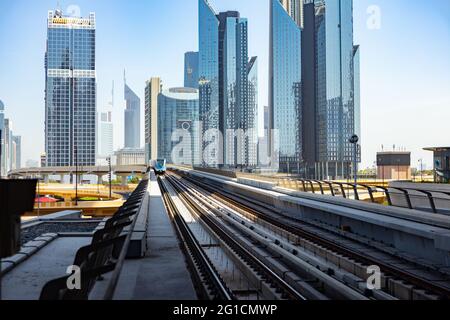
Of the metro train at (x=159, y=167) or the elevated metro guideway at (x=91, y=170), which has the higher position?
the metro train at (x=159, y=167)

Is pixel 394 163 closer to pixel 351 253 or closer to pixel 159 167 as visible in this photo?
pixel 159 167

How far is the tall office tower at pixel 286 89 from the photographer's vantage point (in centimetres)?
17725

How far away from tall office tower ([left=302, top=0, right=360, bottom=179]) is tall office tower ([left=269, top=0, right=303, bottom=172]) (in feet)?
29.2

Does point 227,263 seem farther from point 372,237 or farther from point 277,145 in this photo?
point 277,145

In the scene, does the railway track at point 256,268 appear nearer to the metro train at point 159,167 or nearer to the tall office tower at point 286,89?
the metro train at point 159,167

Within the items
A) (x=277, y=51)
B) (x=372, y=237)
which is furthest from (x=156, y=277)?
(x=277, y=51)

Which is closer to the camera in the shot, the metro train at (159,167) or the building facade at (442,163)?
the building facade at (442,163)

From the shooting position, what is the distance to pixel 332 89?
522 ft

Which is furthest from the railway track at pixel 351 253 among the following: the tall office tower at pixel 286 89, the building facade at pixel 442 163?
the tall office tower at pixel 286 89

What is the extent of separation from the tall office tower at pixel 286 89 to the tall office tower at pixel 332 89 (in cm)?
890

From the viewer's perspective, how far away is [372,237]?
640 inches

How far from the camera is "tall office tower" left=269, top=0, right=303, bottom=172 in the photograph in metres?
177

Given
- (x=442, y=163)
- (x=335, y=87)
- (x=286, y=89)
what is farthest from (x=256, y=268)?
(x=286, y=89)

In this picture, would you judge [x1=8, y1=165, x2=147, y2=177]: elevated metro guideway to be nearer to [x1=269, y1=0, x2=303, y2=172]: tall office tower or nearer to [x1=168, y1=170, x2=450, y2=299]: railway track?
[x1=269, y1=0, x2=303, y2=172]: tall office tower
